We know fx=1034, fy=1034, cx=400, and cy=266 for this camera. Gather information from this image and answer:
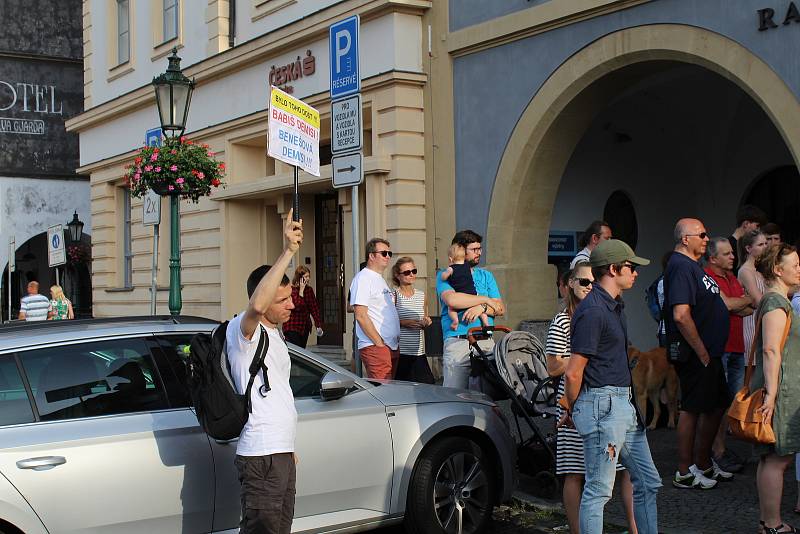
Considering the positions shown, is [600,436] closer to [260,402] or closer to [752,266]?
[260,402]

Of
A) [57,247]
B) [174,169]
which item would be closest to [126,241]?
[57,247]

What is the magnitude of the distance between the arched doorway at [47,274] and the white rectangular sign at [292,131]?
24.0 meters

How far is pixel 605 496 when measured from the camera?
540 cm

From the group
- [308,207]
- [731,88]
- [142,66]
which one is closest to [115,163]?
[142,66]

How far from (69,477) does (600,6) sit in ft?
28.7

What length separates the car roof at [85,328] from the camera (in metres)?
5.32

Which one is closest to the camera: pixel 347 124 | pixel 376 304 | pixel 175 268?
pixel 376 304

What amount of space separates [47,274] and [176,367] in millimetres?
32800

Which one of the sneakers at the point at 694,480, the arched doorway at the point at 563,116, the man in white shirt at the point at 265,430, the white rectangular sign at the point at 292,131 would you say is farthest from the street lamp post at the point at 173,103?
the man in white shirt at the point at 265,430

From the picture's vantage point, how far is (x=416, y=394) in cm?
660

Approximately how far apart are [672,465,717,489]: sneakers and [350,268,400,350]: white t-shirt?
265 centimetres

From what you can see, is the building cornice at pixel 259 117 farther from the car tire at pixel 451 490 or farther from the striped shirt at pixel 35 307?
the car tire at pixel 451 490

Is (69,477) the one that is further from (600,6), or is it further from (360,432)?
(600,6)

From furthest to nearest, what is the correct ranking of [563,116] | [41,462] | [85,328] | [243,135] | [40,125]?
[40,125] → [243,135] → [563,116] → [85,328] → [41,462]
